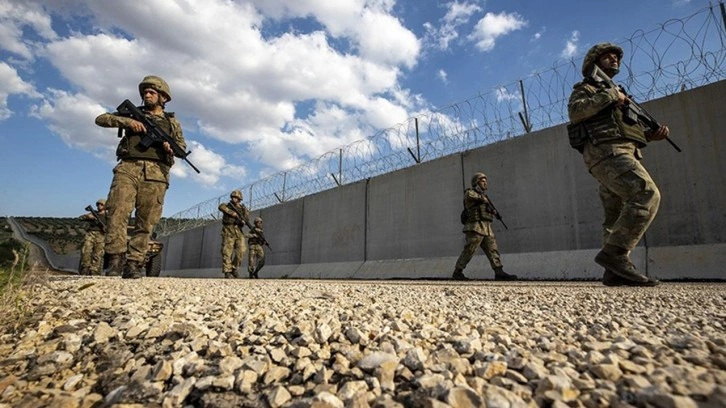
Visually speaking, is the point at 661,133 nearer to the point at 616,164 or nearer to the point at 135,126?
the point at 616,164

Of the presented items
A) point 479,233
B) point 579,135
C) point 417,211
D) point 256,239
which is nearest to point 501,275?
point 479,233

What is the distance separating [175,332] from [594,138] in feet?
10.0

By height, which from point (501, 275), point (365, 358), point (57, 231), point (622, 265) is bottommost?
point (365, 358)

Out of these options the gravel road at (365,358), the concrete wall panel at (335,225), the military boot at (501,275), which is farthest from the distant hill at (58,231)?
the gravel road at (365,358)

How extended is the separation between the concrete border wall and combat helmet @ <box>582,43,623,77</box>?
2000 millimetres

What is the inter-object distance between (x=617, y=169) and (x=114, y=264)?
14.4 ft

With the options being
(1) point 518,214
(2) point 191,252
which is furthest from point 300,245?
(2) point 191,252

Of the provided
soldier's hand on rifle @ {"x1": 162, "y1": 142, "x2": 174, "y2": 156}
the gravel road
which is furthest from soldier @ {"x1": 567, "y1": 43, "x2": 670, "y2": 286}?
soldier's hand on rifle @ {"x1": 162, "y1": 142, "x2": 174, "y2": 156}

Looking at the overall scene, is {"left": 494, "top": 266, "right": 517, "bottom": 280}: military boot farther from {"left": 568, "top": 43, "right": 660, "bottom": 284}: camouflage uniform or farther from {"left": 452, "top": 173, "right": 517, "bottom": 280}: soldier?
{"left": 568, "top": 43, "right": 660, "bottom": 284}: camouflage uniform

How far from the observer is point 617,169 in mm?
2744

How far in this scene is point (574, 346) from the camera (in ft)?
3.37

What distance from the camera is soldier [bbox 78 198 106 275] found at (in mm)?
8516

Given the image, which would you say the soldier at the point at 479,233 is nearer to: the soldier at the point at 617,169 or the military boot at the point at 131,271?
the soldier at the point at 617,169

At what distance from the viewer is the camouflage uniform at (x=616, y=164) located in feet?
8.74
